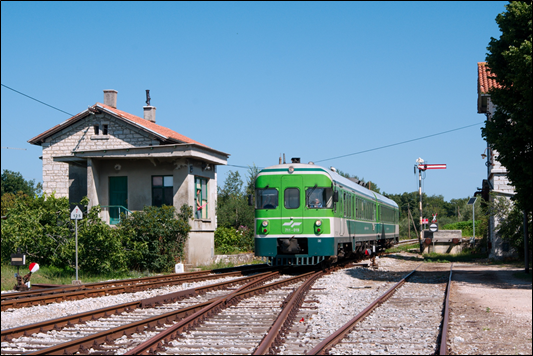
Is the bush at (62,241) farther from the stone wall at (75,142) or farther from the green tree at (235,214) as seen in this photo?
the green tree at (235,214)

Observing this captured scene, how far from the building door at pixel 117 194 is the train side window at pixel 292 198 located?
28.6ft

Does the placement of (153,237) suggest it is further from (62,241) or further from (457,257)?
(457,257)

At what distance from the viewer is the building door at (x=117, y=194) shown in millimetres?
24031

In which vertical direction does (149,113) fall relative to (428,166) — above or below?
above

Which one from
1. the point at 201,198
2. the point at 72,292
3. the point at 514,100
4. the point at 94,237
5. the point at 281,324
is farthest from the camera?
the point at 201,198

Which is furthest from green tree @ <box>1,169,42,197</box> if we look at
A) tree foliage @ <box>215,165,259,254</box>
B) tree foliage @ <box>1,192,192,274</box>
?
tree foliage @ <box>1,192,192,274</box>

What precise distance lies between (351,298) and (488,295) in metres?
3.07

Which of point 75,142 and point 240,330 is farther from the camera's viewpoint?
point 75,142

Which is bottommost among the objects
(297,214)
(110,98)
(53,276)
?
(53,276)

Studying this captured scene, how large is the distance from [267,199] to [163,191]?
6.81 metres

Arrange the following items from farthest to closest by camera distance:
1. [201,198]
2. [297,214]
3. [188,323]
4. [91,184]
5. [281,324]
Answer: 1. [201,198]
2. [91,184]
3. [297,214]
4. [188,323]
5. [281,324]

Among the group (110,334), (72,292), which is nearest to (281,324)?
(110,334)

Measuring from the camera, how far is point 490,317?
31.9ft

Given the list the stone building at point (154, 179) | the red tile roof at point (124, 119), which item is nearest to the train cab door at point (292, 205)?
the stone building at point (154, 179)
